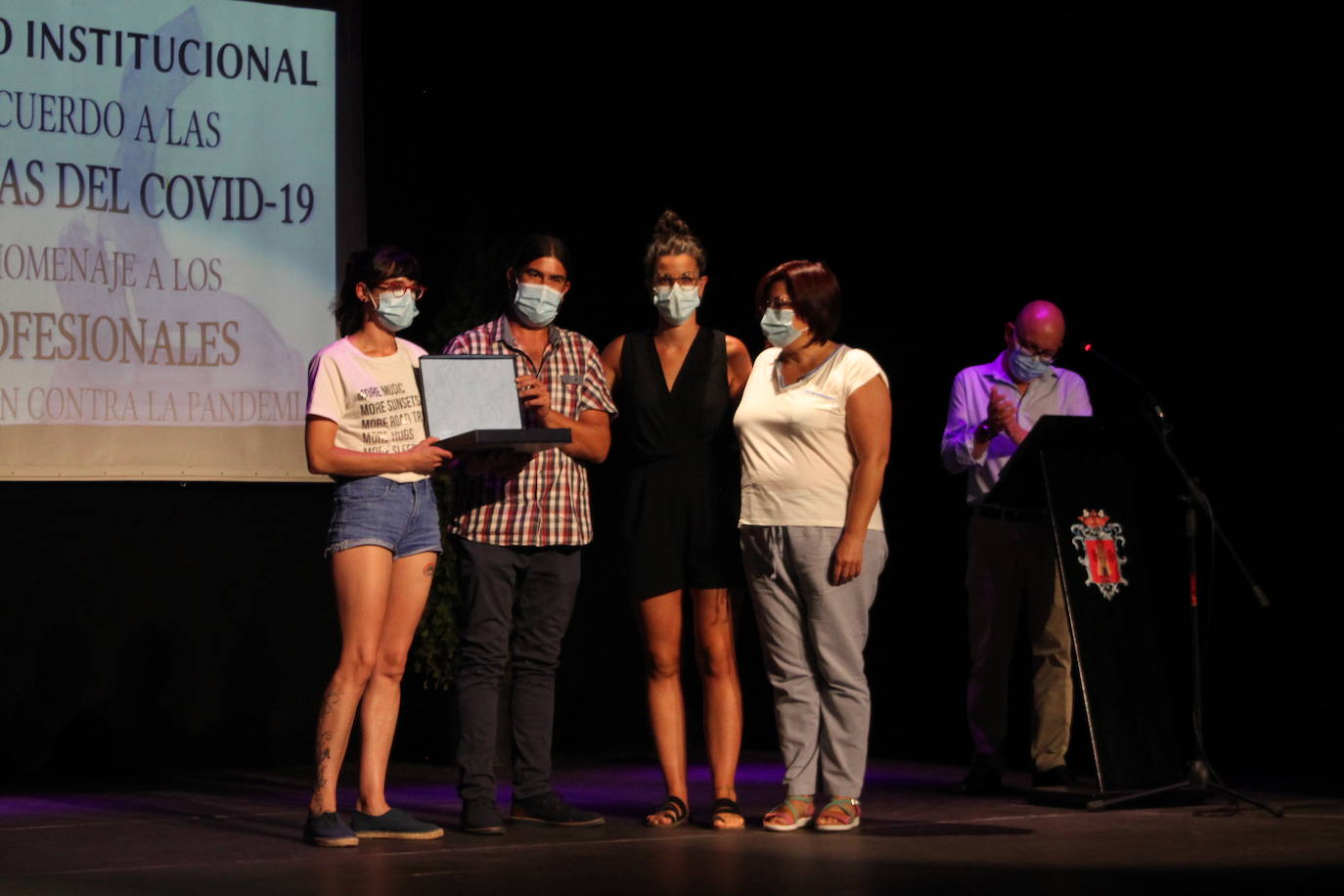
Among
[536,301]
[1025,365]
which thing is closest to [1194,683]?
[1025,365]

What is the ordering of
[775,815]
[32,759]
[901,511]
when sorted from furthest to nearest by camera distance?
[901,511] → [32,759] → [775,815]

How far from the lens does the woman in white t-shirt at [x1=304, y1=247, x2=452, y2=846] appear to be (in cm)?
394

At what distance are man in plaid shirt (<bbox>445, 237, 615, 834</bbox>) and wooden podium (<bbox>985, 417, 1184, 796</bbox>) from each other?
1.21m

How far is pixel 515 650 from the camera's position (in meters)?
4.29

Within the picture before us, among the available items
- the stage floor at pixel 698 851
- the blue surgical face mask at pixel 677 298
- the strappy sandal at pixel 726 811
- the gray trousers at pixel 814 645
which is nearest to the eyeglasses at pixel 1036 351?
the gray trousers at pixel 814 645

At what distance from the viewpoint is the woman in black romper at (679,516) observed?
429 centimetres

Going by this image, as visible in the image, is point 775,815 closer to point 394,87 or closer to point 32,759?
point 32,759

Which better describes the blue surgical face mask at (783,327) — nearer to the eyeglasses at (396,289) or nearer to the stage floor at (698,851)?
the eyeglasses at (396,289)

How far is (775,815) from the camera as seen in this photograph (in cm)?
419

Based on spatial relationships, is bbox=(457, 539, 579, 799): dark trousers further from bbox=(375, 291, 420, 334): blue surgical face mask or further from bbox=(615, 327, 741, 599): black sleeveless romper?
bbox=(375, 291, 420, 334): blue surgical face mask

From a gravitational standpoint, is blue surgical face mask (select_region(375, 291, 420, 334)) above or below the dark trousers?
above

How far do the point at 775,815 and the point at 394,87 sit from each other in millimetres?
3360

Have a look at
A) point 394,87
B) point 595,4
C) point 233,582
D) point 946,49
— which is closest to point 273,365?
point 233,582

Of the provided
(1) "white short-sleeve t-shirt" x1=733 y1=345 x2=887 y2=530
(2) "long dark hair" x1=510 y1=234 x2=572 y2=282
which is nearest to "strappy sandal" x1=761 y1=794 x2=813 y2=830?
(1) "white short-sleeve t-shirt" x1=733 y1=345 x2=887 y2=530
